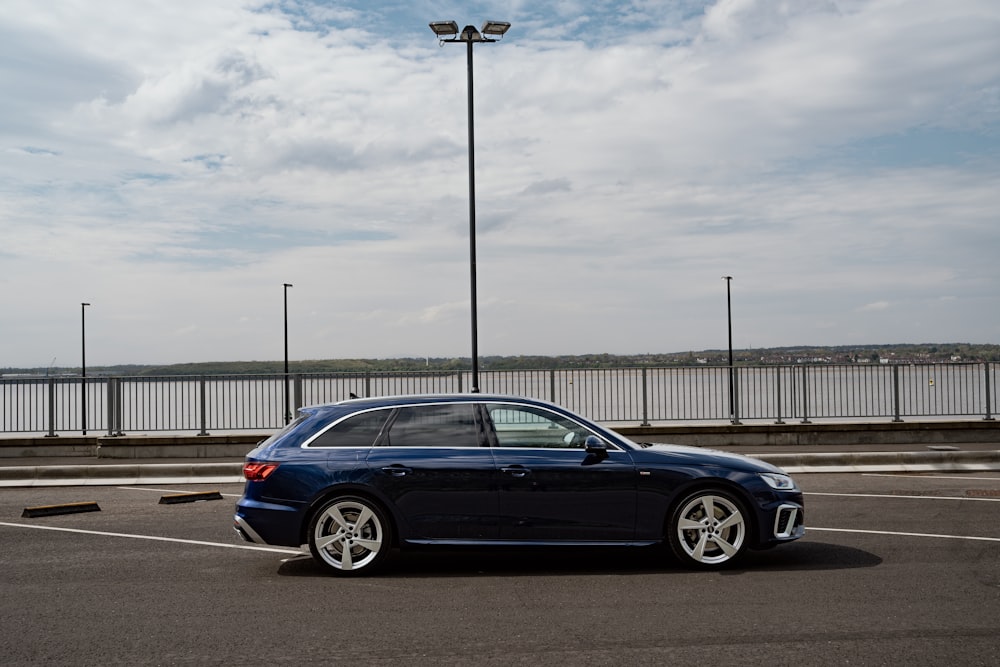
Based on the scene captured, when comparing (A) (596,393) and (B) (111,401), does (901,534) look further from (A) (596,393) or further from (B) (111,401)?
(B) (111,401)

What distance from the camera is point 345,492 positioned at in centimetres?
831

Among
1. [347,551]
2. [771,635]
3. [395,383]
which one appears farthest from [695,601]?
[395,383]

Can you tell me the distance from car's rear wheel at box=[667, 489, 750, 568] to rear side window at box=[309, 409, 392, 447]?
258 centimetres

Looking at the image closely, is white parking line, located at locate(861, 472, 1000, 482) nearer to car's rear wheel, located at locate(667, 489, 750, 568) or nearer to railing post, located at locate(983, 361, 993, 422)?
railing post, located at locate(983, 361, 993, 422)

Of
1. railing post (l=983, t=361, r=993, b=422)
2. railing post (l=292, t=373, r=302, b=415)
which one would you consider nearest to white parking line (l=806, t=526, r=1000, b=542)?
railing post (l=292, t=373, r=302, b=415)

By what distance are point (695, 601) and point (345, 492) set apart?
9.65ft

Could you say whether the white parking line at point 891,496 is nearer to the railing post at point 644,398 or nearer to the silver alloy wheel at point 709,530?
the silver alloy wheel at point 709,530

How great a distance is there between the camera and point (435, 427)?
28.2 ft

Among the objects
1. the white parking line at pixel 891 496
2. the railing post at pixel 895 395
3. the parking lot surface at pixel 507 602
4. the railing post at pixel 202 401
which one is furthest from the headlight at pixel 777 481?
the railing post at pixel 202 401

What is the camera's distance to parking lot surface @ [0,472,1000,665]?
19.7ft

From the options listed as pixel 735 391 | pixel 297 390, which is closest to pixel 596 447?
pixel 297 390

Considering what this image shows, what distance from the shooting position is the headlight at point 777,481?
8391 mm

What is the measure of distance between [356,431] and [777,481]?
3558 mm

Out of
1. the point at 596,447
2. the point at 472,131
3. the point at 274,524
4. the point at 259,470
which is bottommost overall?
the point at 274,524
